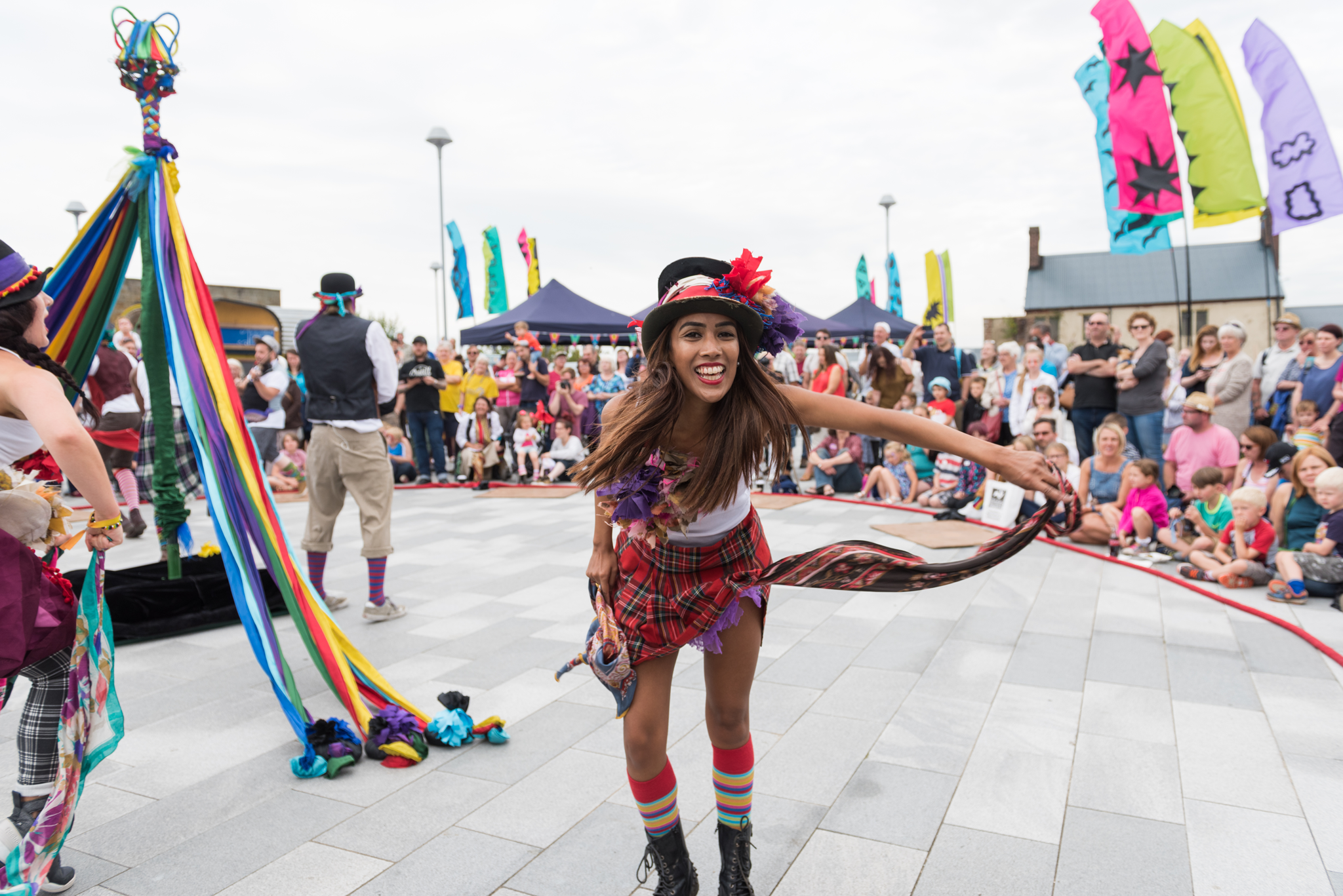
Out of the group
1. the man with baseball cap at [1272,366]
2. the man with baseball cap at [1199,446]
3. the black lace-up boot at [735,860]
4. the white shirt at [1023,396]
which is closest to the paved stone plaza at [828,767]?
the black lace-up boot at [735,860]

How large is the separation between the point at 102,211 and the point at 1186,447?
7925 millimetres

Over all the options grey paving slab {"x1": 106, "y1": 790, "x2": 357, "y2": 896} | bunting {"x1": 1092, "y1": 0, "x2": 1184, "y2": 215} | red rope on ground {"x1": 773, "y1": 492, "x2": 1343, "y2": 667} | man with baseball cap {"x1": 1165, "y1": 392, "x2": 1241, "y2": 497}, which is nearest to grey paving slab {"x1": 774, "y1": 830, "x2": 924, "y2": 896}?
Answer: grey paving slab {"x1": 106, "y1": 790, "x2": 357, "y2": 896}

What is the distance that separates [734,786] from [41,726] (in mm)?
1941

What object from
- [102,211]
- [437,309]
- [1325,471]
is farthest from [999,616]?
[437,309]

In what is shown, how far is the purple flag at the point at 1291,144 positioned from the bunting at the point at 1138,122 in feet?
2.67

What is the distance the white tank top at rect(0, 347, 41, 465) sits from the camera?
7.11 feet

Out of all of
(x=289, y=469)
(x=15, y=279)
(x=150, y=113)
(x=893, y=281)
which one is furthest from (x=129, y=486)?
(x=893, y=281)

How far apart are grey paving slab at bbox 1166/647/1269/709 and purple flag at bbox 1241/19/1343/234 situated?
5279 mm

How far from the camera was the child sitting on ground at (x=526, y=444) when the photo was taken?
11.4 meters

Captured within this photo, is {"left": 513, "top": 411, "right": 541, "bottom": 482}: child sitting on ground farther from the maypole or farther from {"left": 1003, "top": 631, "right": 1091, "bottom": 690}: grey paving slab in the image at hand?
{"left": 1003, "top": 631, "right": 1091, "bottom": 690}: grey paving slab

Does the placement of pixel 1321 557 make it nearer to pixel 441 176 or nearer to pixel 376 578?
pixel 376 578

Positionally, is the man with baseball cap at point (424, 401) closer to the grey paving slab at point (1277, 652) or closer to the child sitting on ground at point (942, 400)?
the child sitting on ground at point (942, 400)

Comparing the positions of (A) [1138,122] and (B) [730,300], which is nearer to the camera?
(B) [730,300]

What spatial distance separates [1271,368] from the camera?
766 cm
